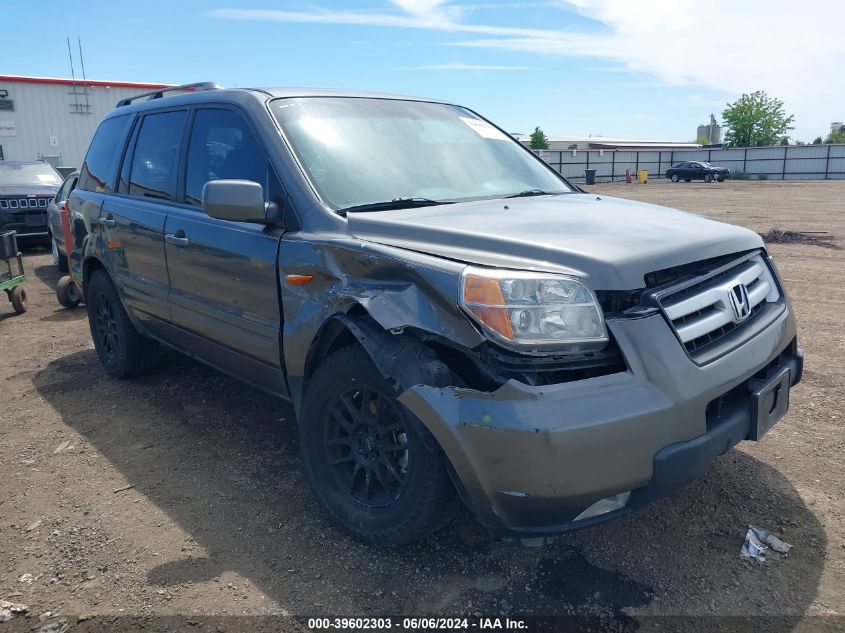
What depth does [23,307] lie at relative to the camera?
800 centimetres

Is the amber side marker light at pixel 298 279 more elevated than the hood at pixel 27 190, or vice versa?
the hood at pixel 27 190

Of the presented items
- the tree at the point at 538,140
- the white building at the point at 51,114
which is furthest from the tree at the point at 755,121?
the white building at the point at 51,114

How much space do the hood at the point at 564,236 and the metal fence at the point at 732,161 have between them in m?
44.5

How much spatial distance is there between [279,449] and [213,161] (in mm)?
1649

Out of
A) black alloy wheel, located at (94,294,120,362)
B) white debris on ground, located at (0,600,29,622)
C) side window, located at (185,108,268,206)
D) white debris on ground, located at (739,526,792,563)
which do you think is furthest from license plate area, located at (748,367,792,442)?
black alloy wheel, located at (94,294,120,362)

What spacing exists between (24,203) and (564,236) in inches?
482

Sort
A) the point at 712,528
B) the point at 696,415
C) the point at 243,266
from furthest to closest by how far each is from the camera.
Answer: the point at 243,266 → the point at 712,528 → the point at 696,415

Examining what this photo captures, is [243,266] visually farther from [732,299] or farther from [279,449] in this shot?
[732,299]

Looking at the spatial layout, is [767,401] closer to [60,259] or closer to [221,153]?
[221,153]

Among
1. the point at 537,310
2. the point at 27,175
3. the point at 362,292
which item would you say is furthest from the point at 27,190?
the point at 537,310

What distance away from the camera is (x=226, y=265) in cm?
348

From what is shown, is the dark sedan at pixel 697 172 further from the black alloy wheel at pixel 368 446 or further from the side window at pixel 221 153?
the black alloy wheel at pixel 368 446

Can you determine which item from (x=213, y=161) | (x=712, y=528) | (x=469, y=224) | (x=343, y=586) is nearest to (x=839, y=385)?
(x=712, y=528)

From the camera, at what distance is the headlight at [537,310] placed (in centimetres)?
226
